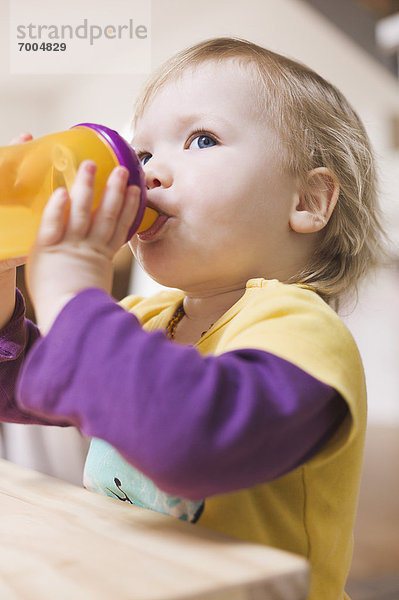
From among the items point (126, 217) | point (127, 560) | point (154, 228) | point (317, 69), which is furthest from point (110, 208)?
point (317, 69)

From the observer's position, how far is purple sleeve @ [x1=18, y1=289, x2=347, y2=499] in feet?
1.34

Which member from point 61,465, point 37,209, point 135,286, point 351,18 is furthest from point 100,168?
point 351,18

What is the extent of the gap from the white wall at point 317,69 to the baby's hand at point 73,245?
2.08 meters

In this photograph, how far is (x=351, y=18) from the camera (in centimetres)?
298

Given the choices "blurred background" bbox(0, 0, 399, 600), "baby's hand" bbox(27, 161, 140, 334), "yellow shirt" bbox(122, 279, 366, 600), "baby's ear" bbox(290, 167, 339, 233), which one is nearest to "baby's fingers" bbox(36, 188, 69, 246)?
"baby's hand" bbox(27, 161, 140, 334)

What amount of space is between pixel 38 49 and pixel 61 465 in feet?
2.56

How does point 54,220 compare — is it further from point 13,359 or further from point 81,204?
point 13,359

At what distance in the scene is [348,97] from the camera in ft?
10.9

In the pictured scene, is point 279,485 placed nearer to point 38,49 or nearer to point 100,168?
point 100,168

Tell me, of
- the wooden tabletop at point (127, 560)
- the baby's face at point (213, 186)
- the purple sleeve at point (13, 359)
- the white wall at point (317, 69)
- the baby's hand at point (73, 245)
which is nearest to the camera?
the wooden tabletop at point (127, 560)

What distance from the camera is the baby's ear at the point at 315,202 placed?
2.31 feet

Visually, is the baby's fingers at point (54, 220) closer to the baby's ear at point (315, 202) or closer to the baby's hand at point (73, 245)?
the baby's hand at point (73, 245)

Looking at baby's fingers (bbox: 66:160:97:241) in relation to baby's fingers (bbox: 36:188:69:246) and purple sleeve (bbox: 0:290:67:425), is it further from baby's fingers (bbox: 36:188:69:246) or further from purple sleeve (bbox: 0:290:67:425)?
purple sleeve (bbox: 0:290:67:425)

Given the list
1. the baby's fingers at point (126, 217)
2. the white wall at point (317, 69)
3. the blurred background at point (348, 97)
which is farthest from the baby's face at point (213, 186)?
the white wall at point (317, 69)
